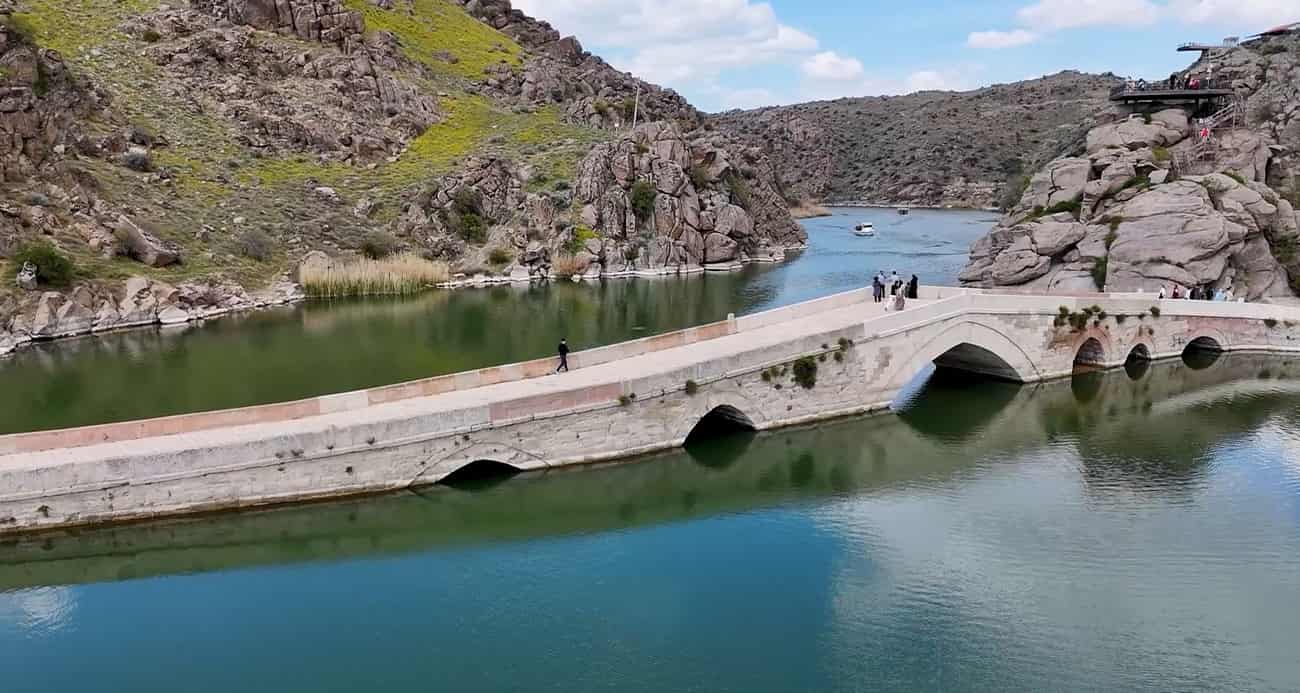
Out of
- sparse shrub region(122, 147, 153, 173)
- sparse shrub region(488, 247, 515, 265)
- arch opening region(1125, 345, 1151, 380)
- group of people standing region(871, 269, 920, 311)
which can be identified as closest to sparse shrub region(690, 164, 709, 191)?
sparse shrub region(488, 247, 515, 265)

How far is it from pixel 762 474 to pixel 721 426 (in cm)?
280

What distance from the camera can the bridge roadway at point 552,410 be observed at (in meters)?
21.0

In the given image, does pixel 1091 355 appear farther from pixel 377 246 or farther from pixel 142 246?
pixel 142 246

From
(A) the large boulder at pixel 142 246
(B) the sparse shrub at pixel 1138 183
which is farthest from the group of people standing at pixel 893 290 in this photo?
(A) the large boulder at pixel 142 246

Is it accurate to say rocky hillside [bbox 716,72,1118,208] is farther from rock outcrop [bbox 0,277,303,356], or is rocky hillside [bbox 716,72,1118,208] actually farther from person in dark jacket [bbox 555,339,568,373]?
person in dark jacket [bbox 555,339,568,373]

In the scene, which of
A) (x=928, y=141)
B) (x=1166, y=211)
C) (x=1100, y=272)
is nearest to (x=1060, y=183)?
(x=1166, y=211)

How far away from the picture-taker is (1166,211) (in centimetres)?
4175

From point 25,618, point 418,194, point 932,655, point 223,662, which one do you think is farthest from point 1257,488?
point 418,194

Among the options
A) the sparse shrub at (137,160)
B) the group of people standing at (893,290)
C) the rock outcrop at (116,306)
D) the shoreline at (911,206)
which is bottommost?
the rock outcrop at (116,306)

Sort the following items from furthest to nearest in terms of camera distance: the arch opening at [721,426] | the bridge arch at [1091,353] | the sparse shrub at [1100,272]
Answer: the sparse shrub at [1100,272]
the bridge arch at [1091,353]
the arch opening at [721,426]

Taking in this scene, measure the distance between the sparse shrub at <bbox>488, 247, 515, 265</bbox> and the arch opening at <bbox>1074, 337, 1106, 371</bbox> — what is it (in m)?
40.1

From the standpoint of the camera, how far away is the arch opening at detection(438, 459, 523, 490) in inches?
953

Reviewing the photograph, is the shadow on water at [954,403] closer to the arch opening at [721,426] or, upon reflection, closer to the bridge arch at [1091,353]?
the bridge arch at [1091,353]

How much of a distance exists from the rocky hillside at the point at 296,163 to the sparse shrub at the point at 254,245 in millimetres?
123
